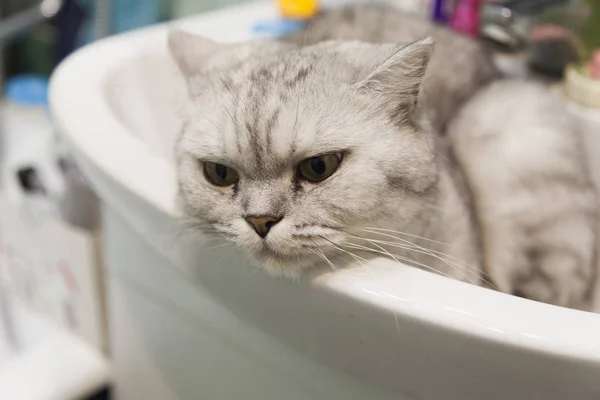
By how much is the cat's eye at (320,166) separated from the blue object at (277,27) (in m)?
0.68

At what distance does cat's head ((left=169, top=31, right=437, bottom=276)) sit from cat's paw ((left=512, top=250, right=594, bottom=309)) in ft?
1.11

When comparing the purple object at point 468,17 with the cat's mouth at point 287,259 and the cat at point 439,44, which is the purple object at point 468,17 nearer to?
the cat at point 439,44

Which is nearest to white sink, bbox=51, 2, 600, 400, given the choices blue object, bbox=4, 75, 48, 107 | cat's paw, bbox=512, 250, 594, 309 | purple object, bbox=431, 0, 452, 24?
cat's paw, bbox=512, 250, 594, 309

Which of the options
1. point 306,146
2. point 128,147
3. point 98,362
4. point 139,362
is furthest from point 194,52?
point 98,362

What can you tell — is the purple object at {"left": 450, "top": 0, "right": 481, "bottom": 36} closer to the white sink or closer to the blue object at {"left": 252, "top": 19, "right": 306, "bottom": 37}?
the blue object at {"left": 252, "top": 19, "right": 306, "bottom": 37}

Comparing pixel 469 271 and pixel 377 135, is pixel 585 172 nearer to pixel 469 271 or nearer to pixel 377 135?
pixel 469 271

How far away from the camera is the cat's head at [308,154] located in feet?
1.91

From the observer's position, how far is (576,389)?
48 centimetres

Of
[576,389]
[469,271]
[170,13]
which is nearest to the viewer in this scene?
[576,389]

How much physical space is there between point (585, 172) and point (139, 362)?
77 centimetres

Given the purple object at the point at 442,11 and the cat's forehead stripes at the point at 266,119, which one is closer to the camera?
the cat's forehead stripes at the point at 266,119

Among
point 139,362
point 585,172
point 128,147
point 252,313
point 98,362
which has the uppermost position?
point 128,147

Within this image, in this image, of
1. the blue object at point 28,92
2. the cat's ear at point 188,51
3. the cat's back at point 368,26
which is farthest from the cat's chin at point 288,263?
the blue object at point 28,92

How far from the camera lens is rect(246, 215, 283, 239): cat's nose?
576 mm
